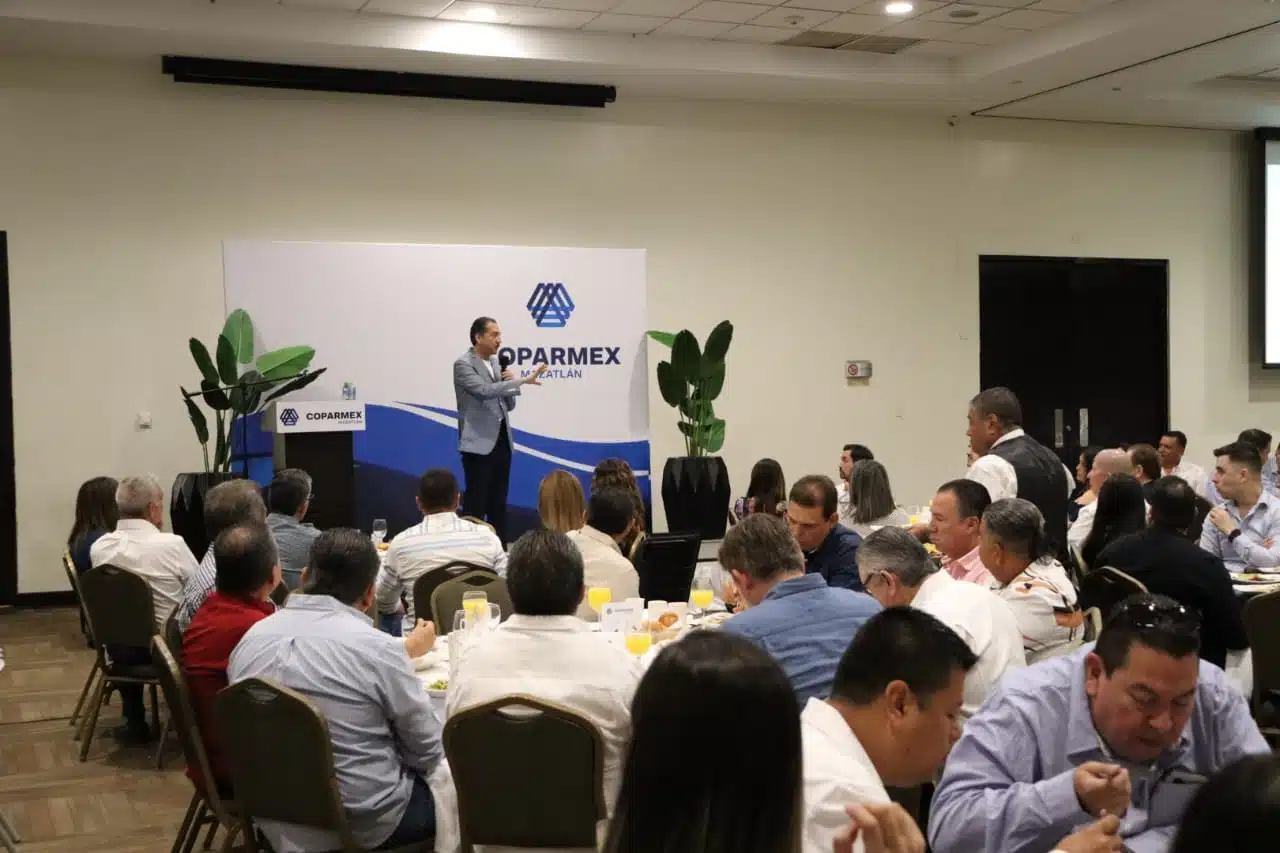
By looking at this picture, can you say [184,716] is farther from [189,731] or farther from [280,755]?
[280,755]

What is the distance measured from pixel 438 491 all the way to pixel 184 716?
2512 mm

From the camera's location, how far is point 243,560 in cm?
405

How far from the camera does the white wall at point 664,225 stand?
939cm

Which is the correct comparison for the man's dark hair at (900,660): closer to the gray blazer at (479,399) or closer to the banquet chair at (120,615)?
the banquet chair at (120,615)

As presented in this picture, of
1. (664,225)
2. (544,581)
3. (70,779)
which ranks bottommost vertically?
(70,779)

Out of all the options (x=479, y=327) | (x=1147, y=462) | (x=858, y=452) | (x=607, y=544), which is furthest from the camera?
(x=479, y=327)

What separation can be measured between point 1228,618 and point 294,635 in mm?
3540

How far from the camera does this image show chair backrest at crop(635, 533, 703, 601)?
613 centimetres

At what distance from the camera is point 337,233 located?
10109mm

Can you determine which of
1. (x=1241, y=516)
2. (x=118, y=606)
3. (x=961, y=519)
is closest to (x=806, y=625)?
(x=961, y=519)

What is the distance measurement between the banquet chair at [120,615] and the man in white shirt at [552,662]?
9.11 ft

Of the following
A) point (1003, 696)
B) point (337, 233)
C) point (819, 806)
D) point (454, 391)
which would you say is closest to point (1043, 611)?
point (1003, 696)

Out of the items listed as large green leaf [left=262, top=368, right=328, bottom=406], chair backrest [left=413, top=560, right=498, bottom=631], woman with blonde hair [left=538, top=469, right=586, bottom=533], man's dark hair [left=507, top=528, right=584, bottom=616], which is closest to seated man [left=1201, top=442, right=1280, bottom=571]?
woman with blonde hair [left=538, top=469, right=586, bottom=533]

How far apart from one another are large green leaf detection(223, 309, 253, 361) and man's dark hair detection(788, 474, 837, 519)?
198 inches
